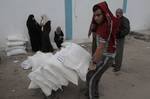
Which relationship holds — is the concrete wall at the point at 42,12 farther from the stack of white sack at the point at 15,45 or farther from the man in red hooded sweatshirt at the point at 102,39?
the man in red hooded sweatshirt at the point at 102,39

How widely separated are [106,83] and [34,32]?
3.02m

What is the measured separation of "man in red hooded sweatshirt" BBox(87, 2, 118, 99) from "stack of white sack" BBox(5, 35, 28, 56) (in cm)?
342

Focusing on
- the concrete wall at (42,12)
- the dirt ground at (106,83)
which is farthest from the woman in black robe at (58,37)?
the dirt ground at (106,83)

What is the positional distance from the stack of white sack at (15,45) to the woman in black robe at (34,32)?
0.27m

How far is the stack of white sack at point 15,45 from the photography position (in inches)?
262

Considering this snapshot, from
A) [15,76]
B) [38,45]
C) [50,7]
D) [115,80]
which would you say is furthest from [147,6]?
[15,76]

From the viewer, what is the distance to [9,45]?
6.69m

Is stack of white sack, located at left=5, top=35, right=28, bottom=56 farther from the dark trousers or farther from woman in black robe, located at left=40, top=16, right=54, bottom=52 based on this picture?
the dark trousers

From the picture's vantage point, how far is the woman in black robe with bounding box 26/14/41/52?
6.84 metres

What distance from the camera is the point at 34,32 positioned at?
6922 mm

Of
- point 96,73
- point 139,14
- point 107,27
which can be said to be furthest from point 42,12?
point 139,14

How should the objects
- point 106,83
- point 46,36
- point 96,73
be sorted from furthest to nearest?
point 46,36 → point 106,83 → point 96,73

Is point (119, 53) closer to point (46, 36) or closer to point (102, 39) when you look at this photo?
point (102, 39)

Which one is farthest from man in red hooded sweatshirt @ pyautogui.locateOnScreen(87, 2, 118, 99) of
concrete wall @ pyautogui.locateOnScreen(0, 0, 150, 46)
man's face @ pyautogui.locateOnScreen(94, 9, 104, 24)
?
concrete wall @ pyautogui.locateOnScreen(0, 0, 150, 46)
